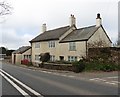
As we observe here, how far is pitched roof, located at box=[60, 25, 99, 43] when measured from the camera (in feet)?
146

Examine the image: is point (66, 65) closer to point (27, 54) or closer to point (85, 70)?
point (85, 70)

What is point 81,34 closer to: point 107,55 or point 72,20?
point 72,20

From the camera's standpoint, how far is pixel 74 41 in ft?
152

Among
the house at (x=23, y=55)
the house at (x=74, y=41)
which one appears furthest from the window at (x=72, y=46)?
the house at (x=23, y=55)

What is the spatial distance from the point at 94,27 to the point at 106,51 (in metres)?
11.2

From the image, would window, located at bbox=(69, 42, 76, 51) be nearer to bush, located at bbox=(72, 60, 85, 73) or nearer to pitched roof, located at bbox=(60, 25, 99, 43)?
pitched roof, located at bbox=(60, 25, 99, 43)

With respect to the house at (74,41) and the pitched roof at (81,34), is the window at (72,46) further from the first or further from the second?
the pitched roof at (81,34)

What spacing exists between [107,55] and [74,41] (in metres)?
11.7

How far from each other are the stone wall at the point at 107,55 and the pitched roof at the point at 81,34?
21.4 ft

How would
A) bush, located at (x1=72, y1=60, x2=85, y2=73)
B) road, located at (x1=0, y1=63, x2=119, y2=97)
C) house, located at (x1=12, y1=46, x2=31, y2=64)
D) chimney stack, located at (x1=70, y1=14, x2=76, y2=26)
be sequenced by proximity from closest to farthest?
road, located at (x1=0, y1=63, x2=119, y2=97)
bush, located at (x1=72, y1=60, x2=85, y2=73)
chimney stack, located at (x1=70, y1=14, x2=76, y2=26)
house, located at (x1=12, y1=46, x2=31, y2=64)

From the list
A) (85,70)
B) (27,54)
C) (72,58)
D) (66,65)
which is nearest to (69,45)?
(72,58)

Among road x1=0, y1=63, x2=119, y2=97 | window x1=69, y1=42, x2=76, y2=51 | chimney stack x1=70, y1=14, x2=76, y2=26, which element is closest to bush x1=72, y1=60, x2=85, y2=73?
road x1=0, y1=63, x2=119, y2=97

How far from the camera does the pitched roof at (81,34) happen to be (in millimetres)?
44438

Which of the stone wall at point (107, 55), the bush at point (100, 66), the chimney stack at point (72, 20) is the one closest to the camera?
the bush at point (100, 66)
